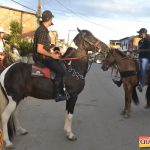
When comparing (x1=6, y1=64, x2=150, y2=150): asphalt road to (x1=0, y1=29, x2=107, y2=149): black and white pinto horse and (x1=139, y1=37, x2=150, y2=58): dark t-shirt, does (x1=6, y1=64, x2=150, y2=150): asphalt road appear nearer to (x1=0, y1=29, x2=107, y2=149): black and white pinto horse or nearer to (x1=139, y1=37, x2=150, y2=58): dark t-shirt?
(x1=0, y1=29, x2=107, y2=149): black and white pinto horse

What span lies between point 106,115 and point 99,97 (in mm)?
3551

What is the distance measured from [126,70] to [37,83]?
3.85 m

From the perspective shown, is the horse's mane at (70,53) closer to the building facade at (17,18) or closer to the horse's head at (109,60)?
the horse's head at (109,60)

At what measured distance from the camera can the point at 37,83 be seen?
7.31 m

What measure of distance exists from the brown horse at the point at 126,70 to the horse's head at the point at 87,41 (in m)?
2.41

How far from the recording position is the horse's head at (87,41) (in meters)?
7.74

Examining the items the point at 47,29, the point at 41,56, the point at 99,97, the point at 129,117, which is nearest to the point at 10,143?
the point at 41,56

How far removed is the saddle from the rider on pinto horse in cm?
7

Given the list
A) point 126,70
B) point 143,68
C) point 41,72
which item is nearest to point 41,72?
point 41,72

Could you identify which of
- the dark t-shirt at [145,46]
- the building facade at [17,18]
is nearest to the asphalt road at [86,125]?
the dark t-shirt at [145,46]

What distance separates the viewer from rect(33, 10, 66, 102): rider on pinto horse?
7179mm

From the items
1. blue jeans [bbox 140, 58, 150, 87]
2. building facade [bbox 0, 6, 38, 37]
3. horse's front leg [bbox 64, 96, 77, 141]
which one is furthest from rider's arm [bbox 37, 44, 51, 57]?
building facade [bbox 0, 6, 38, 37]

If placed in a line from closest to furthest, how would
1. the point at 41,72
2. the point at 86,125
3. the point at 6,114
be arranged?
the point at 6,114 → the point at 41,72 → the point at 86,125

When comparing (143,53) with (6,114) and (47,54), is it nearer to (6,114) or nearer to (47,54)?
(47,54)
